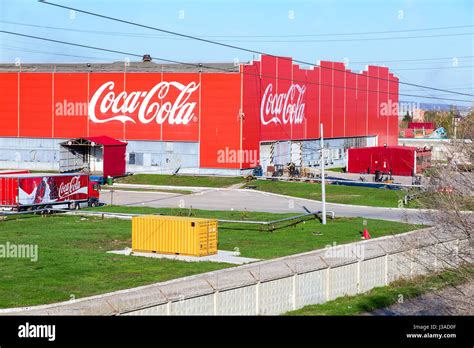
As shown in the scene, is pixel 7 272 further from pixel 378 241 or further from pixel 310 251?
pixel 378 241

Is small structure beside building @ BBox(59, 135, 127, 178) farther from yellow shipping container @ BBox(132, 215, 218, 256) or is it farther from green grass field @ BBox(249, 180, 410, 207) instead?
yellow shipping container @ BBox(132, 215, 218, 256)

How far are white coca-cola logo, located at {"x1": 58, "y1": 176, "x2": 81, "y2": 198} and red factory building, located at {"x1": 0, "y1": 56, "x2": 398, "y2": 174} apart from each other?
23.7 metres

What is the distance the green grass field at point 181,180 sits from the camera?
248ft

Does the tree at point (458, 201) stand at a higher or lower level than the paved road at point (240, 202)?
higher

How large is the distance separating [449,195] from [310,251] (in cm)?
1366

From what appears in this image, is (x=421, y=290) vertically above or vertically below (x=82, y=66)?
below

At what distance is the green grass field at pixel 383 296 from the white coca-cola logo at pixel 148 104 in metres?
48.1

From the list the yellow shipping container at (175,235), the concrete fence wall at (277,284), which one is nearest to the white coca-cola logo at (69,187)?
the yellow shipping container at (175,235)

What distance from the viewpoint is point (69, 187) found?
56.6m

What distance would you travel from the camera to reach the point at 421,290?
33.4 m

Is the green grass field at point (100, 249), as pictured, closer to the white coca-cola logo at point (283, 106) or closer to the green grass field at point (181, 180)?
the green grass field at point (181, 180)
